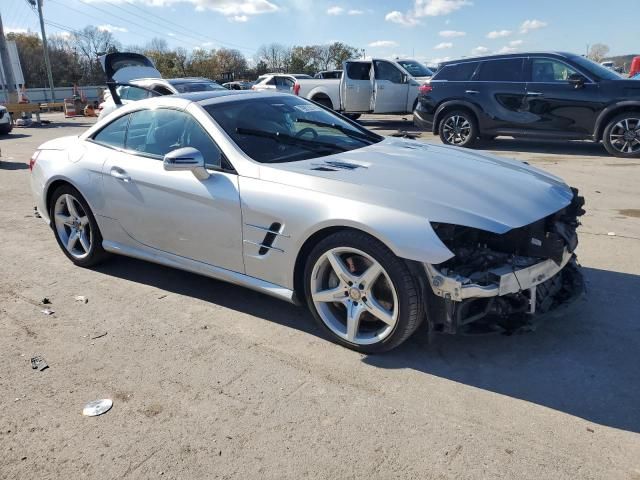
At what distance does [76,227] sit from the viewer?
4770mm

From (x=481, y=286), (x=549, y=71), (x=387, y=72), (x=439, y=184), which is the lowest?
(x=481, y=286)

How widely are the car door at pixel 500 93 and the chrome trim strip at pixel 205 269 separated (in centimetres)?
813

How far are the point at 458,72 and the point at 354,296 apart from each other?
9015mm

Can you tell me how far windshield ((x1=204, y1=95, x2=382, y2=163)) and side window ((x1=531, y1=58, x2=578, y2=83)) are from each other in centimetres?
670

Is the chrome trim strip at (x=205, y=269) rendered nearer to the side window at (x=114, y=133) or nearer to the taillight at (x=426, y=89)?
the side window at (x=114, y=133)

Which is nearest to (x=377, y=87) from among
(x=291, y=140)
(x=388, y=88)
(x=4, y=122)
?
(x=388, y=88)

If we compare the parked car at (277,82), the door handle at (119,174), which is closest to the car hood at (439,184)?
the door handle at (119,174)

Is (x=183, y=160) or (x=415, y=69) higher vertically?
(x=415, y=69)

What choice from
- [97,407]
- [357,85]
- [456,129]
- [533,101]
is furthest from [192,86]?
[97,407]

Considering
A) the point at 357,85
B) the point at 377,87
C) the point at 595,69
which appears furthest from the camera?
the point at 357,85

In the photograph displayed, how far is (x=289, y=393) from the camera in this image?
287cm

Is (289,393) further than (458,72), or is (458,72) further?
(458,72)

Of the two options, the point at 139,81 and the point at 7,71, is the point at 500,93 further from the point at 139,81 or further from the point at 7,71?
the point at 7,71

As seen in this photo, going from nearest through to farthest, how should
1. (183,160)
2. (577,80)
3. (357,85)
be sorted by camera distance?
(183,160) < (577,80) < (357,85)
